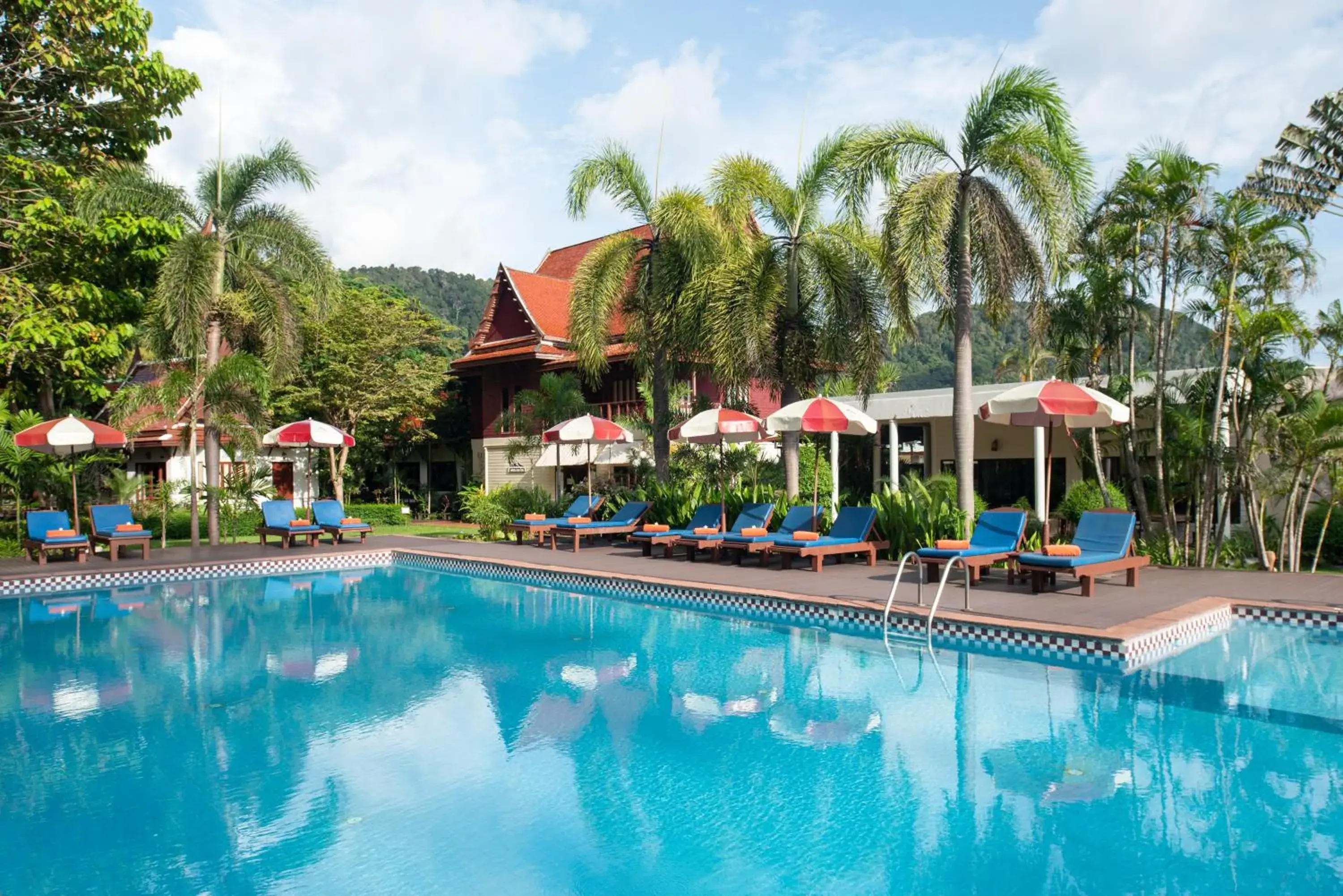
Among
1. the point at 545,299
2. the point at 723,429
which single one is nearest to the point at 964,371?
the point at 723,429

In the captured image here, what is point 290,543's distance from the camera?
1892 centimetres

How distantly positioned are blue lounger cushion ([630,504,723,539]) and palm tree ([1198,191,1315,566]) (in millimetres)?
7195

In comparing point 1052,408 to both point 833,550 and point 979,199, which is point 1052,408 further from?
point 979,199

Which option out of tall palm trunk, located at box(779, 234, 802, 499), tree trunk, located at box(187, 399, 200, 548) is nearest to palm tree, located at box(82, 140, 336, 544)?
tree trunk, located at box(187, 399, 200, 548)

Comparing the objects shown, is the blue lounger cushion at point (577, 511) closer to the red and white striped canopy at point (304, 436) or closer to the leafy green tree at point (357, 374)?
the red and white striped canopy at point (304, 436)

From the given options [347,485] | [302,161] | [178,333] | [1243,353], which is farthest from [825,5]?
[347,485]

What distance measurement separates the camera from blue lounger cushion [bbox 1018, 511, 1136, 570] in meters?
10.1

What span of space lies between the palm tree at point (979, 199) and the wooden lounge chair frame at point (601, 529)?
6.26 meters

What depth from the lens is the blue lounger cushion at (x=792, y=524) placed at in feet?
45.1

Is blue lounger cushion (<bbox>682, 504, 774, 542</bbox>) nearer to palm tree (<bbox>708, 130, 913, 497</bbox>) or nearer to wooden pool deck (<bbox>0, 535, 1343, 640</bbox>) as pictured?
wooden pool deck (<bbox>0, 535, 1343, 640</bbox>)

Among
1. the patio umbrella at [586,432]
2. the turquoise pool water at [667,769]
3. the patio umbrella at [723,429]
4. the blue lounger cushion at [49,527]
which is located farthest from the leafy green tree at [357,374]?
the turquoise pool water at [667,769]

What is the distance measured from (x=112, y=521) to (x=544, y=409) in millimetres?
9700

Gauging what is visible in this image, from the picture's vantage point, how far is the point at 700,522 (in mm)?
15703

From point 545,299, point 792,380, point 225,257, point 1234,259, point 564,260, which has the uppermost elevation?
point 564,260
